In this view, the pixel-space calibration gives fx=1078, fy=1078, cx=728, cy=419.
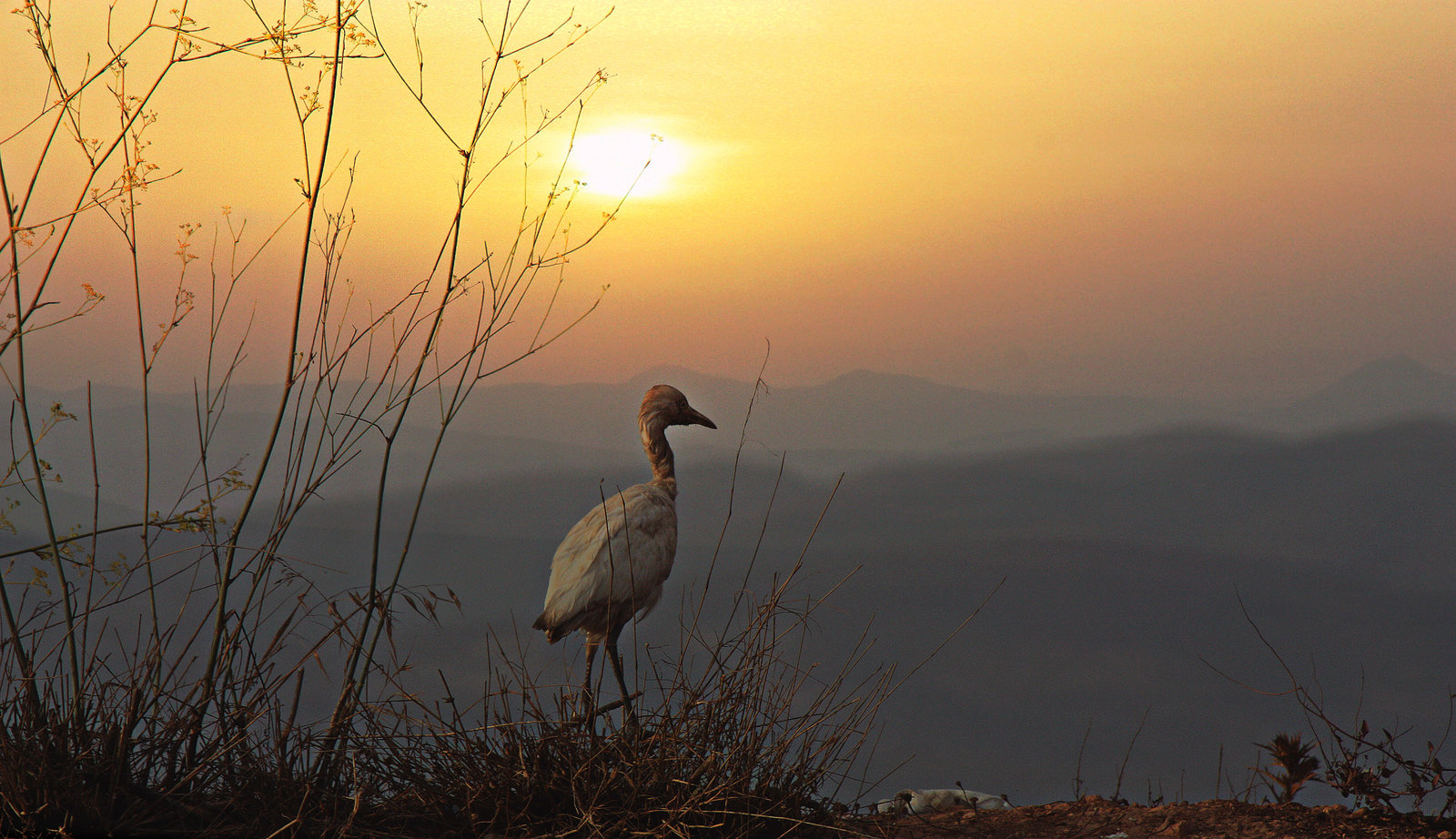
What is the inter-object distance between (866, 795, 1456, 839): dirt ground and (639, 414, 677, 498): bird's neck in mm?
2300

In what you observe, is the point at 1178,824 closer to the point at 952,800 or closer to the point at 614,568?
the point at 952,800

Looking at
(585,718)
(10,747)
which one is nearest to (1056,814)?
(585,718)

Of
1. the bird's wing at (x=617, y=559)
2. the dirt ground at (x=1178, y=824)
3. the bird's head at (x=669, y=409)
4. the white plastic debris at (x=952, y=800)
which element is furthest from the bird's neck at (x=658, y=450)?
the dirt ground at (x=1178, y=824)

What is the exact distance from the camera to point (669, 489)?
5680 mm

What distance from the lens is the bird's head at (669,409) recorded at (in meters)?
5.71

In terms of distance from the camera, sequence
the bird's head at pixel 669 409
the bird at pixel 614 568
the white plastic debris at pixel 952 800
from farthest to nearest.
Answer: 1. the bird's head at pixel 669 409
2. the bird at pixel 614 568
3. the white plastic debris at pixel 952 800

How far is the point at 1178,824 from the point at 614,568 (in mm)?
2478

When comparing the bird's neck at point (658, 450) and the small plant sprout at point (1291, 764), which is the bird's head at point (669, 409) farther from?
the small plant sprout at point (1291, 764)

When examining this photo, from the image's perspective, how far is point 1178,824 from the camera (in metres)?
Answer: 3.85

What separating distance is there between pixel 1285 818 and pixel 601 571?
2839mm

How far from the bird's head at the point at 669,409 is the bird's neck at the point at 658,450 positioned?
0.01 metres

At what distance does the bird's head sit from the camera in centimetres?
571

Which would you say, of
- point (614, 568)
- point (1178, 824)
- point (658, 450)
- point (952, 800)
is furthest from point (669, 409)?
point (1178, 824)

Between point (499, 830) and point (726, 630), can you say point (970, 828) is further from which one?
point (499, 830)
